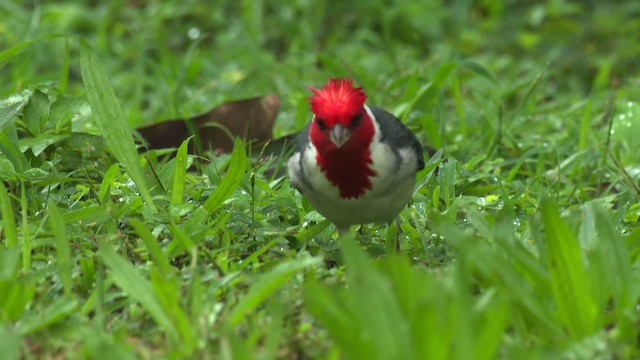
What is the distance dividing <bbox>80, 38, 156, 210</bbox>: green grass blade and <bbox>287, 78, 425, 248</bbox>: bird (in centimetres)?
66

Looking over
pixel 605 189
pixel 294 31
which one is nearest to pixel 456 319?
pixel 605 189

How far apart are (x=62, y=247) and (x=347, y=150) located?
0.94m

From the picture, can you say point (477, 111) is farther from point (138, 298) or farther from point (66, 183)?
point (138, 298)

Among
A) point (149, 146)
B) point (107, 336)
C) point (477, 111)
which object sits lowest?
point (477, 111)

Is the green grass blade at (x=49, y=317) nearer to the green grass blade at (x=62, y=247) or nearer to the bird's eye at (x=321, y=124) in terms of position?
the green grass blade at (x=62, y=247)

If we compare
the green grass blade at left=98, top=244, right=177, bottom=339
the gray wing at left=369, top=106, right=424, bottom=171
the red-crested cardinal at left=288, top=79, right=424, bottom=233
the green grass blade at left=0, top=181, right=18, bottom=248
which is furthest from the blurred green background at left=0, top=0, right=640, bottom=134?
the green grass blade at left=98, top=244, right=177, bottom=339

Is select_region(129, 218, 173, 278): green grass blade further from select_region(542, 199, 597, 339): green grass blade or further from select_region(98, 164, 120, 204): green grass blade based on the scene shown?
select_region(542, 199, 597, 339): green grass blade

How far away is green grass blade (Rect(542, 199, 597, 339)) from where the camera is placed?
2.59 meters

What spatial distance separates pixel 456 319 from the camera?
2.29 meters

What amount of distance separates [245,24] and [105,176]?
316 centimetres

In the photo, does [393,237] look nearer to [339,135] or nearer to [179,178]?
[339,135]

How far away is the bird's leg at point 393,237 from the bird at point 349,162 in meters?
0.17

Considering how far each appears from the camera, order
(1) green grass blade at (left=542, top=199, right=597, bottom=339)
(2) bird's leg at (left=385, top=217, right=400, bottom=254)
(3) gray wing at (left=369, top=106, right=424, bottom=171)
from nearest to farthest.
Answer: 1. (1) green grass blade at (left=542, top=199, right=597, bottom=339)
2. (3) gray wing at (left=369, top=106, right=424, bottom=171)
3. (2) bird's leg at (left=385, top=217, right=400, bottom=254)

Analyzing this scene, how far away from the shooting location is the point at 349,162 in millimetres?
3266
